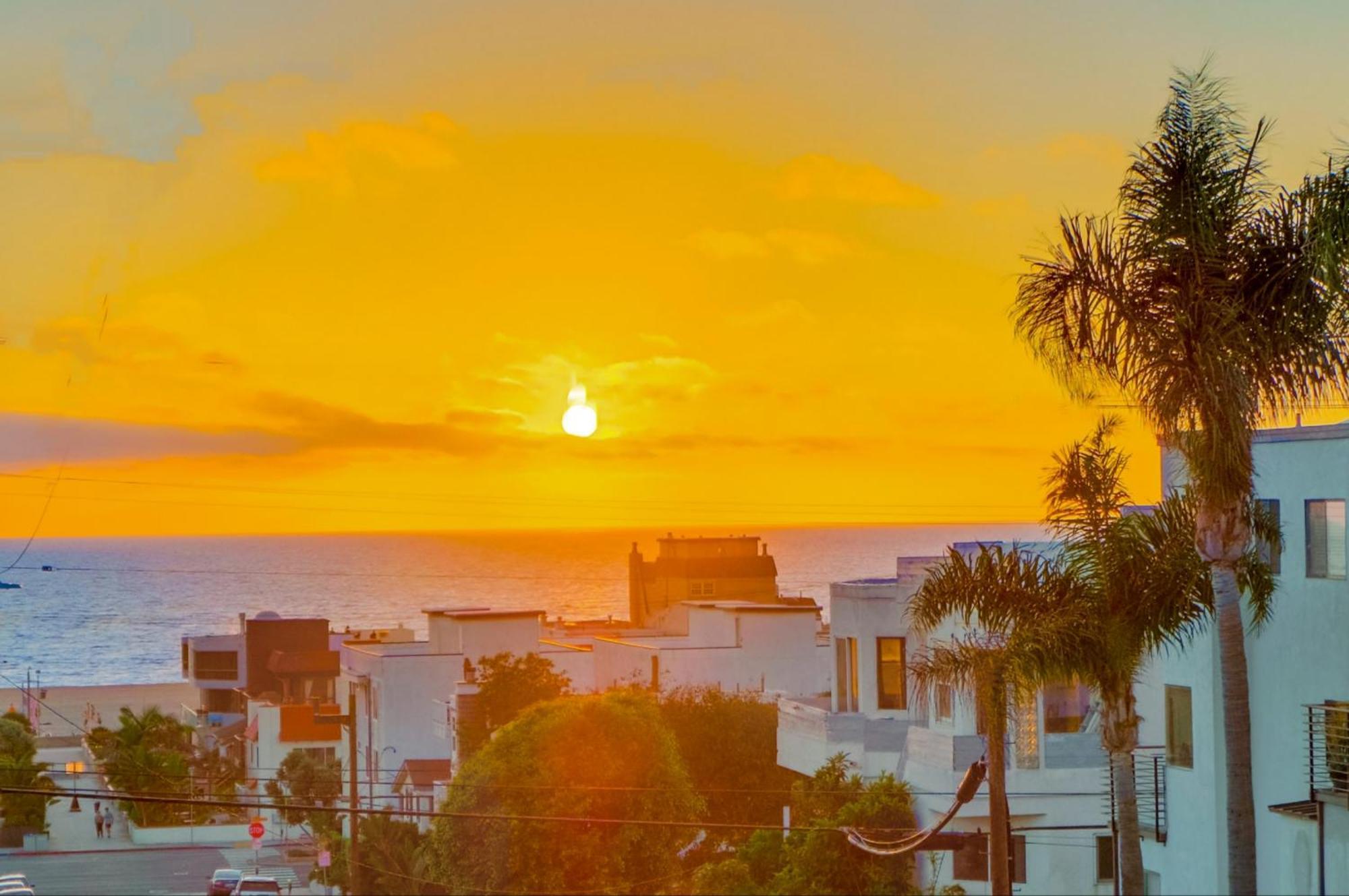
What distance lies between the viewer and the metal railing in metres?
20.6

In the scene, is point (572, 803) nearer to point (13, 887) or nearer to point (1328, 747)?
point (13, 887)

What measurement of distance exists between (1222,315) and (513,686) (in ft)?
129

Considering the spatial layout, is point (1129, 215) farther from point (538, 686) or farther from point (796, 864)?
point (538, 686)

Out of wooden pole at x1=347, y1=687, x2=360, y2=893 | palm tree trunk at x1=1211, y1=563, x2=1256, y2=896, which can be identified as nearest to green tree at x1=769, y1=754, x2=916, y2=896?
palm tree trunk at x1=1211, y1=563, x2=1256, y2=896

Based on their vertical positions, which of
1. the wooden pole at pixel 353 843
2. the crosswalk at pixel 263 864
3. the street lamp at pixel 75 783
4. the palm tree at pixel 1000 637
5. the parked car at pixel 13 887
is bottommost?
the crosswalk at pixel 263 864

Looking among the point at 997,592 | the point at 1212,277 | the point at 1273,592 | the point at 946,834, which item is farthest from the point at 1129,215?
the point at 946,834

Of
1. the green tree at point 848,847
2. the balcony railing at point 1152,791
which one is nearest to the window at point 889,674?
the green tree at point 848,847

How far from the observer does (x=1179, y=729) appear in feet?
81.9

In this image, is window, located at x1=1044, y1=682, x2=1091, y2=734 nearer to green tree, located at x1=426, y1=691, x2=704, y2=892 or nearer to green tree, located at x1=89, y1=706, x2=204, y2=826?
green tree, located at x1=426, y1=691, x2=704, y2=892

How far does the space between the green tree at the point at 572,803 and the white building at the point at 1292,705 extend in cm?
1463

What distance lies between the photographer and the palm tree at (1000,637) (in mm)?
19688

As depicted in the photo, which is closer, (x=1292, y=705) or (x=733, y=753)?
(x=1292, y=705)

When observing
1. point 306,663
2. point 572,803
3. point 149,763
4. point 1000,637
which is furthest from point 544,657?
point 1000,637

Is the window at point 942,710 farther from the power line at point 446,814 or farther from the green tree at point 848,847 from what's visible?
the power line at point 446,814
